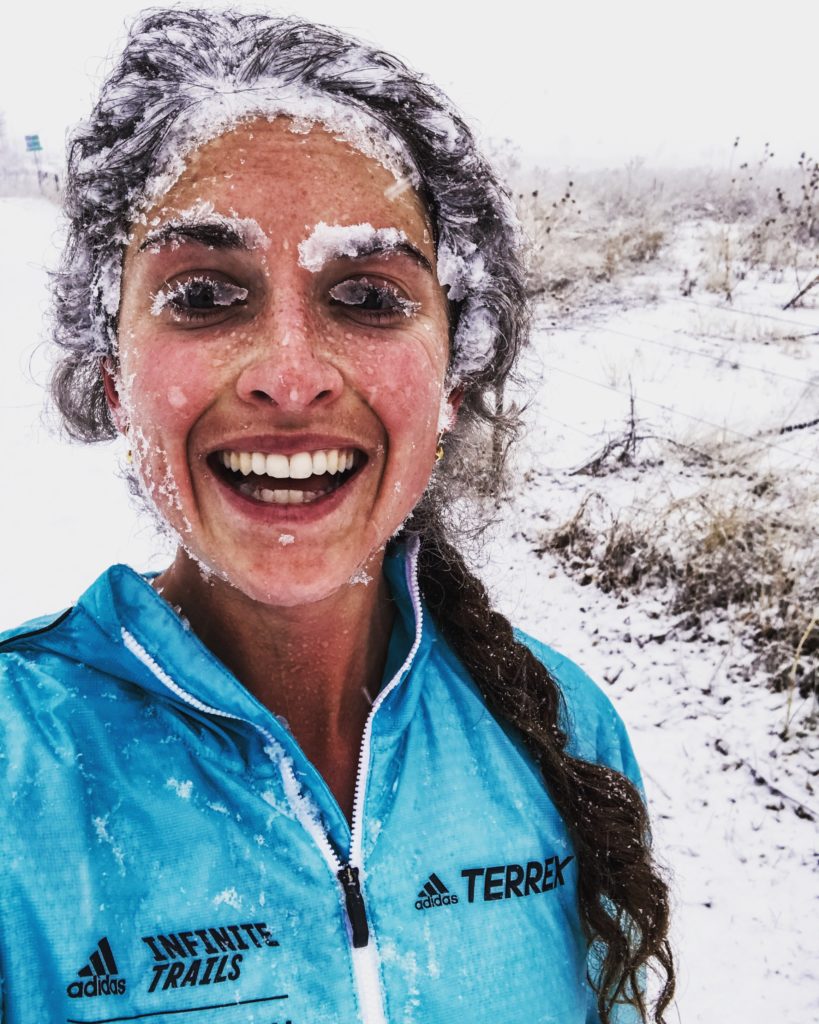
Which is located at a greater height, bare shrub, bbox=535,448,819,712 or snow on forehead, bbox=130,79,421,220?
snow on forehead, bbox=130,79,421,220

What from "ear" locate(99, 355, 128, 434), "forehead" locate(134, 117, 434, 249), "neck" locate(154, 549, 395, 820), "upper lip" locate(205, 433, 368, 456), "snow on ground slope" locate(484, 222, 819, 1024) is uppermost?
"forehead" locate(134, 117, 434, 249)

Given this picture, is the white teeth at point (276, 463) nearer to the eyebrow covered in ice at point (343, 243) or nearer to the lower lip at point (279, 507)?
the lower lip at point (279, 507)

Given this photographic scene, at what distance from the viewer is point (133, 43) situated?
1.31m

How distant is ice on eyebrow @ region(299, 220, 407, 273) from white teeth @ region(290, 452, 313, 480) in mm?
305

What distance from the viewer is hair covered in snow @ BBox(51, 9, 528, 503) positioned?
4.00ft

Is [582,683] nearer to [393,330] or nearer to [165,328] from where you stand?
[393,330]

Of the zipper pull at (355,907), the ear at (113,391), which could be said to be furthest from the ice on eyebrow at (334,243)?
the zipper pull at (355,907)

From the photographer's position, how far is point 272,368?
107 centimetres

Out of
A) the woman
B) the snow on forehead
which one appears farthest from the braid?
the snow on forehead

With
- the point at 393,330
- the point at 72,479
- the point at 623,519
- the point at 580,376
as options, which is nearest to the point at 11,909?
the point at 393,330

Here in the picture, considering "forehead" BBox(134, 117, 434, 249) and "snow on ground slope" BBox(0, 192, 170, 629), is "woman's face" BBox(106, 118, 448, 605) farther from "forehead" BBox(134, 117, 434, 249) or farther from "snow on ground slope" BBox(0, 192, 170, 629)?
"snow on ground slope" BBox(0, 192, 170, 629)

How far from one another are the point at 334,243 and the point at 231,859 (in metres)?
0.99

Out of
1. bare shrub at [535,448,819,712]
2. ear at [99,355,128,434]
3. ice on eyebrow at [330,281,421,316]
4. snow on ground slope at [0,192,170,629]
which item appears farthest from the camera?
snow on ground slope at [0,192,170,629]

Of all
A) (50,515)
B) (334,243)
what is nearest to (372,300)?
(334,243)
